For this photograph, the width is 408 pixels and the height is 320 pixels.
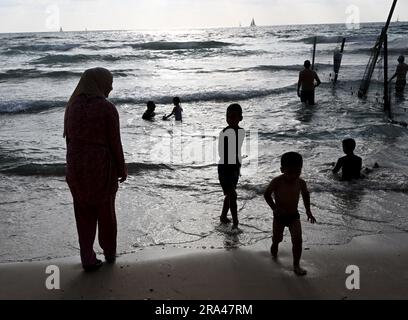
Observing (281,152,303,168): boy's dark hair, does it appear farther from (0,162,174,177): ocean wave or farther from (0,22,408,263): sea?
(0,162,174,177): ocean wave

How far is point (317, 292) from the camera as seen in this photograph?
3365mm

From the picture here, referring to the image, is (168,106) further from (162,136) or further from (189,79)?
(189,79)

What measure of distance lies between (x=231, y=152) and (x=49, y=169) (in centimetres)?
412

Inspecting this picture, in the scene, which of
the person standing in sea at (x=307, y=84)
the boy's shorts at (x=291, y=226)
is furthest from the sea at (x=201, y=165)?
the boy's shorts at (x=291, y=226)

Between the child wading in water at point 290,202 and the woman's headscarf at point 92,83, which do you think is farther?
the child wading in water at point 290,202

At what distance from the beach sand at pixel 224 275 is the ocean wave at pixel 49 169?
3307 mm

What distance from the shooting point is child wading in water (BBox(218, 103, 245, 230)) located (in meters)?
4.56

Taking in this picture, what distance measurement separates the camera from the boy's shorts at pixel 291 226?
143 inches

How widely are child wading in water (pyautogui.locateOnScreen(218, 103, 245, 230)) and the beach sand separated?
29.4 inches

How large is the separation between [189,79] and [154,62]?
976 centimetres

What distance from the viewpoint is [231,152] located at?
4.71 m

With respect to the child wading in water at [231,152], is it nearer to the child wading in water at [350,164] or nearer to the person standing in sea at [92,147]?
the person standing in sea at [92,147]

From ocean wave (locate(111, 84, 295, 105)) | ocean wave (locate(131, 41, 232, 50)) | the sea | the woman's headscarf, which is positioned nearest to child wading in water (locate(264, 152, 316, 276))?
the sea
